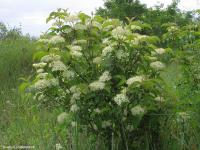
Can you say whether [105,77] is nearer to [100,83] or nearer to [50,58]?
[100,83]

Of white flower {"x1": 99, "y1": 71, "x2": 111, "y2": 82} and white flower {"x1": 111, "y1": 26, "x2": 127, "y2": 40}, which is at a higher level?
white flower {"x1": 111, "y1": 26, "x2": 127, "y2": 40}

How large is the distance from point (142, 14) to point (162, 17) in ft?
3.28

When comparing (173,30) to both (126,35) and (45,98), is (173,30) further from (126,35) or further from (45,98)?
(45,98)

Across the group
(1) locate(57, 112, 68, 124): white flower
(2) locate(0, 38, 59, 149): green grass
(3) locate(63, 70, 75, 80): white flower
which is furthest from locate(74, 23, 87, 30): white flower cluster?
(2) locate(0, 38, 59, 149): green grass

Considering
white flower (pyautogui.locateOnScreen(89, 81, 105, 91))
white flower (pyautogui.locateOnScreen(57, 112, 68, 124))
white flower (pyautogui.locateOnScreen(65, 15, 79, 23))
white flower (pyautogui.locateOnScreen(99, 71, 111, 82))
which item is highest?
white flower (pyautogui.locateOnScreen(65, 15, 79, 23))

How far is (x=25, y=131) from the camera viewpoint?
16.3ft

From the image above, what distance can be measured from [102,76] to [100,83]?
0.09 m

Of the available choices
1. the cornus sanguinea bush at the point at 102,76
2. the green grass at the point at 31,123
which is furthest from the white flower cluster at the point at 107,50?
the green grass at the point at 31,123

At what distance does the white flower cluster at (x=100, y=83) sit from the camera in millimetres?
3318

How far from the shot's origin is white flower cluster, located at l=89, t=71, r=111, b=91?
3.32 metres

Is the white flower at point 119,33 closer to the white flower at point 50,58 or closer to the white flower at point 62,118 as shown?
the white flower at point 50,58

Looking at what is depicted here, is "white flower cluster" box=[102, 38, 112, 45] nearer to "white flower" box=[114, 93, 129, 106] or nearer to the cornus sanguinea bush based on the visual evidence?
the cornus sanguinea bush

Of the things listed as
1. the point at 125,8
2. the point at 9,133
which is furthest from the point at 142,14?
the point at 9,133

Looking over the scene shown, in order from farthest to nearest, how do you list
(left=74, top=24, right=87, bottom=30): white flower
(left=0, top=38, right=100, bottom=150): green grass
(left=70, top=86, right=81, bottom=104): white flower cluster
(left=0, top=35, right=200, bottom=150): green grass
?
1. (left=0, top=38, right=100, bottom=150): green grass
2. (left=0, top=35, right=200, bottom=150): green grass
3. (left=74, top=24, right=87, bottom=30): white flower
4. (left=70, top=86, right=81, bottom=104): white flower cluster
